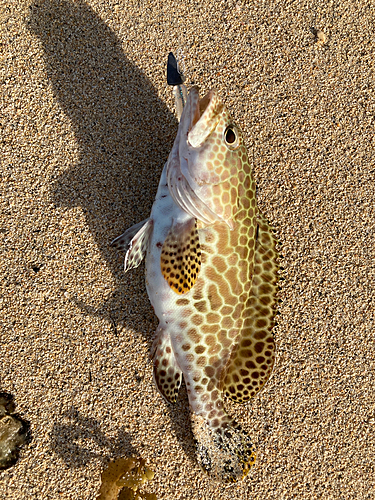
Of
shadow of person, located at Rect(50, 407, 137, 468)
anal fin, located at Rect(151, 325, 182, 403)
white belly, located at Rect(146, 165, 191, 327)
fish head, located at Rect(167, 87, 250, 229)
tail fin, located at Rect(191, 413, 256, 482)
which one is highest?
fish head, located at Rect(167, 87, 250, 229)

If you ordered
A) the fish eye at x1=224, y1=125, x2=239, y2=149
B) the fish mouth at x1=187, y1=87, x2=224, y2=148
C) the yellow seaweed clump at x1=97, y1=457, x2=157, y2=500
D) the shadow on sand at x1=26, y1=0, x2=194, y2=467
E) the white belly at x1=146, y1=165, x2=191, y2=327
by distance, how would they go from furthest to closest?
the shadow on sand at x1=26, y1=0, x2=194, y2=467
the yellow seaweed clump at x1=97, y1=457, x2=157, y2=500
the white belly at x1=146, y1=165, x2=191, y2=327
the fish eye at x1=224, y1=125, x2=239, y2=149
the fish mouth at x1=187, y1=87, x2=224, y2=148

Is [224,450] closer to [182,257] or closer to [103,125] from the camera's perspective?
[182,257]

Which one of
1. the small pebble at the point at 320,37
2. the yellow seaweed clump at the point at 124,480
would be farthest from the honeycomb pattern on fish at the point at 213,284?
the small pebble at the point at 320,37

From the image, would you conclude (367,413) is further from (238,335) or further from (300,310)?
(238,335)

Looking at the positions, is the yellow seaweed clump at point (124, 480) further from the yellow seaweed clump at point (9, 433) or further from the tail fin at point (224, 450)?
the yellow seaweed clump at point (9, 433)

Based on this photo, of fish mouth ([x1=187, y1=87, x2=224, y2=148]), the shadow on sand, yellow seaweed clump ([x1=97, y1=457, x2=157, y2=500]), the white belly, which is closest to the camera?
fish mouth ([x1=187, y1=87, x2=224, y2=148])

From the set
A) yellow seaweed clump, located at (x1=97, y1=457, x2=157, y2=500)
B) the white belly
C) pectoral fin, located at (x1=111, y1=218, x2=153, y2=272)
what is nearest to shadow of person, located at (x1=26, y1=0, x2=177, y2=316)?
pectoral fin, located at (x1=111, y1=218, x2=153, y2=272)

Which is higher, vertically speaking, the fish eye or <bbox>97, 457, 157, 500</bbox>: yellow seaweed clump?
the fish eye

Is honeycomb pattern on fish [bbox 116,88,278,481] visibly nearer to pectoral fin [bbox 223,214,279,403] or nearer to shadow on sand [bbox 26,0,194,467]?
pectoral fin [bbox 223,214,279,403]
